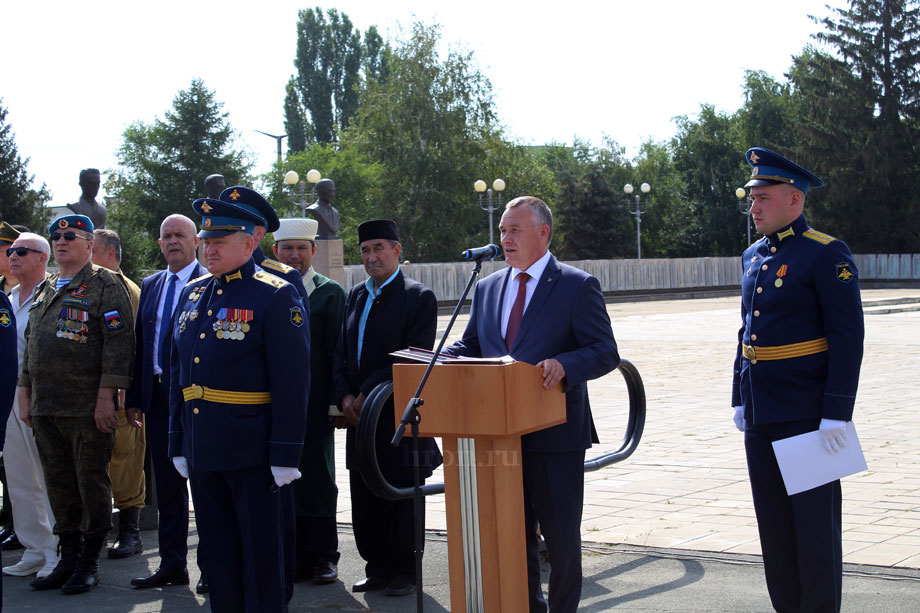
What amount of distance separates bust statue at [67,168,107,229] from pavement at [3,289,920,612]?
10.8 feet

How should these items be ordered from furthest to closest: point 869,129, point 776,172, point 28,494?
point 869,129 → point 28,494 → point 776,172

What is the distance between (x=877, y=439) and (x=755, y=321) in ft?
19.4

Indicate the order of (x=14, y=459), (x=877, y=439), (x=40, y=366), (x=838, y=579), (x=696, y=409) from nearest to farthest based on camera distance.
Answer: (x=838, y=579), (x=40, y=366), (x=14, y=459), (x=877, y=439), (x=696, y=409)

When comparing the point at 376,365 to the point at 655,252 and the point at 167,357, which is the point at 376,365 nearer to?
the point at 167,357

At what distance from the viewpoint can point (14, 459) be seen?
670 centimetres

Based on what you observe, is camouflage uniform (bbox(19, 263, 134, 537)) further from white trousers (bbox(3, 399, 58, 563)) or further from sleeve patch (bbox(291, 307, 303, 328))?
sleeve patch (bbox(291, 307, 303, 328))

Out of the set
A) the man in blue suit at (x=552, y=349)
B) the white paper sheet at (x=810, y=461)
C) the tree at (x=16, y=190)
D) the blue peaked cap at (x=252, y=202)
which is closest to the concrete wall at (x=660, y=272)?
the tree at (x=16, y=190)

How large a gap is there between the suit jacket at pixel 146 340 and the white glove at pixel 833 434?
12.4ft

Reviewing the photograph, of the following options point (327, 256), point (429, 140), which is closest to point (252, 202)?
point (327, 256)

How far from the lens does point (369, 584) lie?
19.3 ft

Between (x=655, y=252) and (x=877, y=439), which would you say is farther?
(x=655, y=252)

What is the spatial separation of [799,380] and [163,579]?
371 centimetres

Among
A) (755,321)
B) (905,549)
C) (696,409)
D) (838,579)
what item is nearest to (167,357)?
(755,321)

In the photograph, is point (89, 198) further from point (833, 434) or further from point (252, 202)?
point (833, 434)
